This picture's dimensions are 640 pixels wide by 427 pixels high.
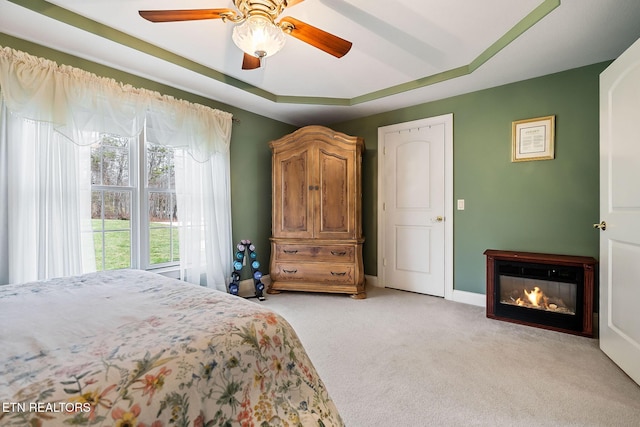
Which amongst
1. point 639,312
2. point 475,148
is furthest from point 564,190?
point 639,312

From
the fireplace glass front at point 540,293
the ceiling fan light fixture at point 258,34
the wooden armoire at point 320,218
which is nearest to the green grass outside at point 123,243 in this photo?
the wooden armoire at point 320,218

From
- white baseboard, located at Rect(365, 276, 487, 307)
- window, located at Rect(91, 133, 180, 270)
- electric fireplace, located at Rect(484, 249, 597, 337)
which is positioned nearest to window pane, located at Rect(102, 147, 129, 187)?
window, located at Rect(91, 133, 180, 270)

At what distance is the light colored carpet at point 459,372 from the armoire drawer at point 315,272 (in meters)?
0.60

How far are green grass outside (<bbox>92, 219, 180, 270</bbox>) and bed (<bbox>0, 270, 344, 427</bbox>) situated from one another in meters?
1.38

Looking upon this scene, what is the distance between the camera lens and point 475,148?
3.21 metres

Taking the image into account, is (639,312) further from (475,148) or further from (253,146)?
(253,146)

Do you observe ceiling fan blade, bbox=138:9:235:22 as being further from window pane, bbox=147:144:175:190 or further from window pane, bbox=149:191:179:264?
window pane, bbox=149:191:179:264

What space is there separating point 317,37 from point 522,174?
8.00ft

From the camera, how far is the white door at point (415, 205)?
3.44 meters

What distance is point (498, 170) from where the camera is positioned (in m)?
3.06

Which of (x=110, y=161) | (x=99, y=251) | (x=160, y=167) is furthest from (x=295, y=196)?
(x=99, y=251)

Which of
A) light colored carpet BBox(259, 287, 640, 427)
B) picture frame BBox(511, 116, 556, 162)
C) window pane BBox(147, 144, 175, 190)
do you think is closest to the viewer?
light colored carpet BBox(259, 287, 640, 427)

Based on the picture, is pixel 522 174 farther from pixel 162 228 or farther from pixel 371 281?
pixel 162 228

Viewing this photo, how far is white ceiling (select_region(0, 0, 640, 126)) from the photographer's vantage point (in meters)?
1.91
